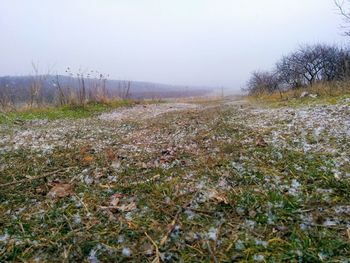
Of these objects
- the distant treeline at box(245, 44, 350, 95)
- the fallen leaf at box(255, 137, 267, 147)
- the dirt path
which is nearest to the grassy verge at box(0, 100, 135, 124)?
the dirt path

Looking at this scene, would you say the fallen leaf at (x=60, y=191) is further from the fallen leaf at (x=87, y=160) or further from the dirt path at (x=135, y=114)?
the dirt path at (x=135, y=114)

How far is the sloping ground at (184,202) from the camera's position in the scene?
139cm

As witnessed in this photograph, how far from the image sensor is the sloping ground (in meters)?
1.39

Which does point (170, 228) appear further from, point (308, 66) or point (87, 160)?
point (308, 66)

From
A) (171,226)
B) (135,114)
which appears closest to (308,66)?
(135,114)

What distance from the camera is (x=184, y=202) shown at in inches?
73.6

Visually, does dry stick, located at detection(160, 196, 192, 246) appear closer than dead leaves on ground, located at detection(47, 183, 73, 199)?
Yes

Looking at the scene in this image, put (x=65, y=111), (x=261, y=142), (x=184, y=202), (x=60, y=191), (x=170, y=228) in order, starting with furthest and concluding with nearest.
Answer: (x=65, y=111)
(x=261, y=142)
(x=60, y=191)
(x=184, y=202)
(x=170, y=228)

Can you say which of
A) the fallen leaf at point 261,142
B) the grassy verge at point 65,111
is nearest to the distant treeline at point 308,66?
the grassy verge at point 65,111

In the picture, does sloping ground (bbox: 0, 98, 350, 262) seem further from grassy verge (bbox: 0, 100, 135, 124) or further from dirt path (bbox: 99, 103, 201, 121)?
grassy verge (bbox: 0, 100, 135, 124)

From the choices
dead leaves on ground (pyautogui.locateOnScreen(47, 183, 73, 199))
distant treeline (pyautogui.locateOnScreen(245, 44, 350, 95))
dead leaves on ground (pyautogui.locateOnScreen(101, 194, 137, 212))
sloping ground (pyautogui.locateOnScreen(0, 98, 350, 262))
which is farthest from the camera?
distant treeline (pyautogui.locateOnScreen(245, 44, 350, 95))

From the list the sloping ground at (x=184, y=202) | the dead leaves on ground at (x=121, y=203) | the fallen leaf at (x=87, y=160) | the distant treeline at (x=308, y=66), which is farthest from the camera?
the distant treeline at (x=308, y=66)

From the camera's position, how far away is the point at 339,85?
37.1 ft

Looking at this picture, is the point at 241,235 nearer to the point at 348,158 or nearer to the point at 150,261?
the point at 150,261
